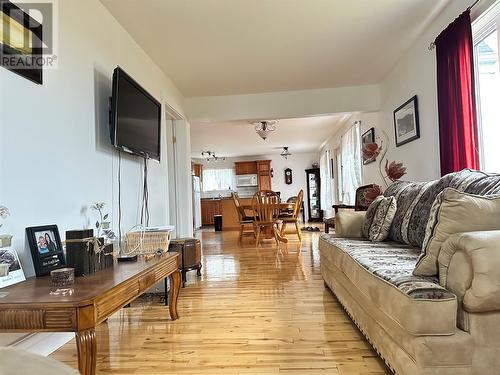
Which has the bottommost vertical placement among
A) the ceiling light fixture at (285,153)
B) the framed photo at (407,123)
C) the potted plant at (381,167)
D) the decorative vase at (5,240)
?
the decorative vase at (5,240)

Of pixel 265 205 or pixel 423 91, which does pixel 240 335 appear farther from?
pixel 265 205

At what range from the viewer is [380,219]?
9.03 ft

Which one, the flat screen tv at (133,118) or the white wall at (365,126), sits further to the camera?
the white wall at (365,126)

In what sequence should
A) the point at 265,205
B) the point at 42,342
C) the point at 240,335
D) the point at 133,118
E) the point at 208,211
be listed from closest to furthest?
1. the point at 42,342
2. the point at 240,335
3. the point at 133,118
4. the point at 265,205
5. the point at 208,211

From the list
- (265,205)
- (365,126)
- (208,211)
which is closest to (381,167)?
(365,126)

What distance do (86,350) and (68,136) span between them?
54.9 inches

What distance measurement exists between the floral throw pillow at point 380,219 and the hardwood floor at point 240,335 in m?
0.63

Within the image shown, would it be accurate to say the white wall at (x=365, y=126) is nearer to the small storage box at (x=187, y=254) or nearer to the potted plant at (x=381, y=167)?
the potted plant at (x=381, y=167)

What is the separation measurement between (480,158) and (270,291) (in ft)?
6.65

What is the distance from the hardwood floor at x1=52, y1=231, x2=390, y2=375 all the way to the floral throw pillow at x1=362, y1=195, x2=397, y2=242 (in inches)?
24.6

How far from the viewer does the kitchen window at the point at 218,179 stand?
470 inches

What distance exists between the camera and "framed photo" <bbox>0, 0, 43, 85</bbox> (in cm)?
165

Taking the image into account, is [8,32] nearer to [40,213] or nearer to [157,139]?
[40,213]

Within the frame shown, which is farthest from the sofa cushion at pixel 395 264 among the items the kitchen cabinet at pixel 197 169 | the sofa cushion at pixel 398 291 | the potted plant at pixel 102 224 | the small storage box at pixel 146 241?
the kitchen cabinet at pixel 197 169
